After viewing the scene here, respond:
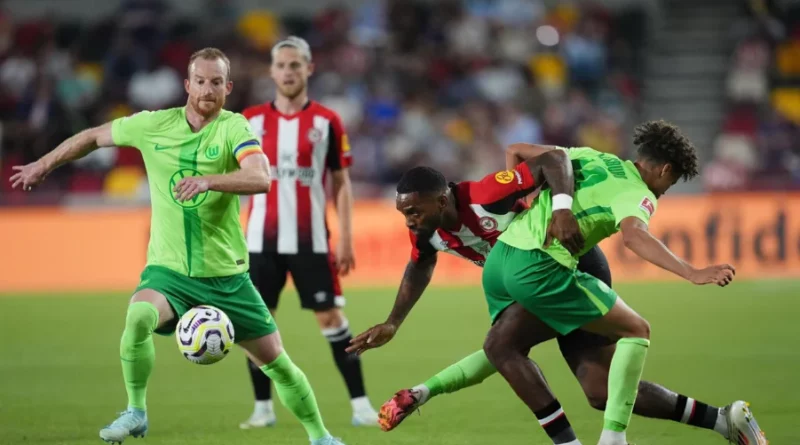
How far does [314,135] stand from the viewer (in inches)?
314

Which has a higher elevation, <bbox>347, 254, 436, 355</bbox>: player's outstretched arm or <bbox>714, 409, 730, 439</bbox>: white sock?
<bbox>347, 254, 436, 355</bbox>: player's outstretched arm

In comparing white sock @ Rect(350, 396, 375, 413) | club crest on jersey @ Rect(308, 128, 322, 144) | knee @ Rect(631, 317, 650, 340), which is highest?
club crest on jersey @ Rect(308, 128, 322, 144)

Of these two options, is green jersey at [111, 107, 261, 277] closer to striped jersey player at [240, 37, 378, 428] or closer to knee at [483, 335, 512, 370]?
knee at [483, 335, 512, 370]

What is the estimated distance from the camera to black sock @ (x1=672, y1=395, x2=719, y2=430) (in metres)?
6.13

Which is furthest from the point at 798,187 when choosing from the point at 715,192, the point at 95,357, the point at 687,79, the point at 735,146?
the point at 95,357

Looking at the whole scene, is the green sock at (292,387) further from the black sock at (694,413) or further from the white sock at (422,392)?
the black sock at (694,413)

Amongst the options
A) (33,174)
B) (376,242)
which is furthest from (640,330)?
(376,242)

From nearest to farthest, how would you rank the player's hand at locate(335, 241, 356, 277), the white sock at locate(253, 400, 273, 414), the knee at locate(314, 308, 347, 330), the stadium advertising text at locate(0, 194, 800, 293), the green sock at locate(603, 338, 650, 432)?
the green sock at locate(603, 338, 650, 432)
the white sock at locate(253, 400, 273, 414)
the knee at locate(314, 308, 347, 330)
the player's hand at locate(335, 241, 356, 277)
the stadium advertising text at locate(0, 194, 800, 293)

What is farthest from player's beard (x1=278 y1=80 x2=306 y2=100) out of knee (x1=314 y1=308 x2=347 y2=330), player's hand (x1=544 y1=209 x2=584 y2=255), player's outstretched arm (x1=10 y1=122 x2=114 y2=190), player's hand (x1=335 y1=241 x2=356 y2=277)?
player's hand (x1=544 y1=209 x2=584 y2=255)

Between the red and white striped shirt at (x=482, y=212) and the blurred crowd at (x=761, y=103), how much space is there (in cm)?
1191

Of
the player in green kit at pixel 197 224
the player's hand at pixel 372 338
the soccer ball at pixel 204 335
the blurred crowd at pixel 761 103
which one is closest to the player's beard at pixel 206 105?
the player in green kit at pixel 197 224

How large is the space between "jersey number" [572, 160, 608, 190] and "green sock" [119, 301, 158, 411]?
2233 mm

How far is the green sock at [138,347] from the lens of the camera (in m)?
5.86

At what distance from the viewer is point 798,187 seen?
16047 mm
